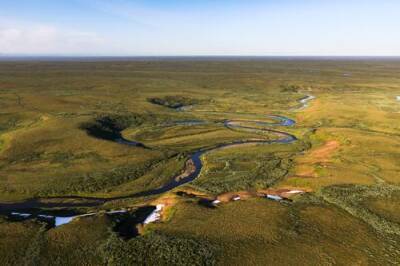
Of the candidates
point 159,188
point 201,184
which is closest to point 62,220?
point 159,188

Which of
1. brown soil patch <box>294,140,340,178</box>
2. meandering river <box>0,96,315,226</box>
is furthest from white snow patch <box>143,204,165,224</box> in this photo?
brown soil patch <box>294,140,340,178</box>

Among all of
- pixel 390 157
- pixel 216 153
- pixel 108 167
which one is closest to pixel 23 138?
pixel 108 167

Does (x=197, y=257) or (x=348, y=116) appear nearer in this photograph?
(x=197, y=257)

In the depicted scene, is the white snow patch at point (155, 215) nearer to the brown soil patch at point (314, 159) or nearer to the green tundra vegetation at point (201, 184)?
the green tundra vegetation at point (201, 184)

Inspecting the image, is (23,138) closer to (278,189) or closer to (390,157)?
(278,189)

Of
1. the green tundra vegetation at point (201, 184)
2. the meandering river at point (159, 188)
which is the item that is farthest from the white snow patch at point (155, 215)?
the meandering river at point (159, 188)

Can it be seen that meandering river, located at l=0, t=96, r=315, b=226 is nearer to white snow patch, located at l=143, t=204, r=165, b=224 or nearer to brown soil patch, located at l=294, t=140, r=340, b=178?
white snow patch, located at l=143, t=204, r=165, b=224

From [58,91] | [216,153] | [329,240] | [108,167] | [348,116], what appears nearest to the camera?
[329,240]
